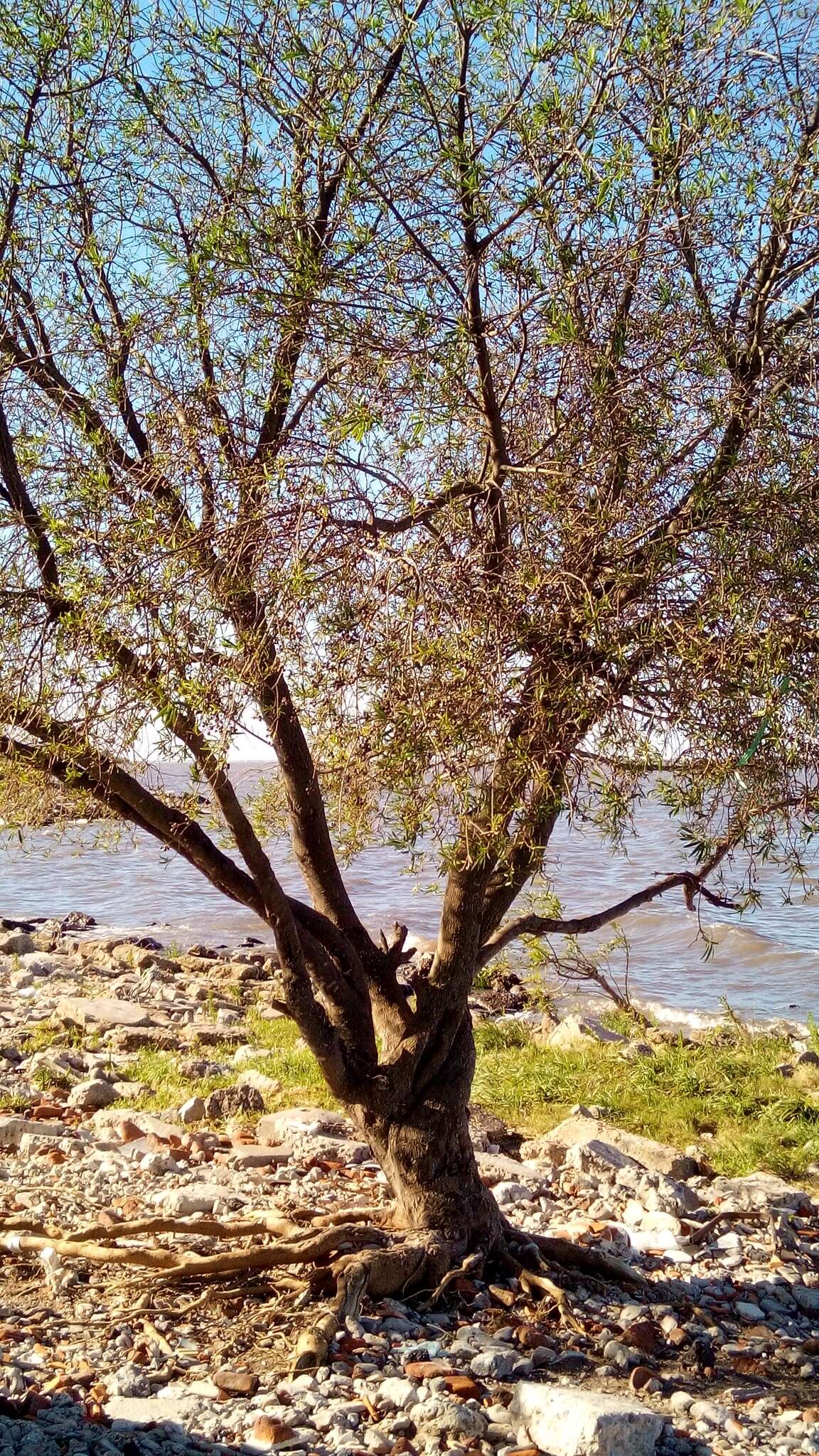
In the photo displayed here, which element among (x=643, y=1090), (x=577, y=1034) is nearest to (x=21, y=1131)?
(x=643, y=1090)

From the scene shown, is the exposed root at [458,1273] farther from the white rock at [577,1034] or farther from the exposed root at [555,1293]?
the white rock at [577,1034]

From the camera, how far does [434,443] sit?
540cm

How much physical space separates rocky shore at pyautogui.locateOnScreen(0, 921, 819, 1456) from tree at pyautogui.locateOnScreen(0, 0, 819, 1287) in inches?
33.3

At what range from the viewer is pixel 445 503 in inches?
201

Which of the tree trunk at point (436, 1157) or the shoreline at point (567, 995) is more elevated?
the tree trunk at point (436, 1157)

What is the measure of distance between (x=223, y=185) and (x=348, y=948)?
12.6ft

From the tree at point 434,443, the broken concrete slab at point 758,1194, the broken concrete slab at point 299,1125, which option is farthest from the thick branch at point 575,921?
the broken concrete slab at point 299,1125

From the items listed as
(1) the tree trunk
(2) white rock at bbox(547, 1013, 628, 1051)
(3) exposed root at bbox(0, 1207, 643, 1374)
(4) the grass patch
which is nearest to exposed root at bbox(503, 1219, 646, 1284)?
(3) exposed root at bbox(0, 1207, 643, 1374)

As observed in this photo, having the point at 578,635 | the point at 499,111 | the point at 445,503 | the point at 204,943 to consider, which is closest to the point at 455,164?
the point at 499,111

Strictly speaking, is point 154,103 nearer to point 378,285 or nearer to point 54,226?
point 54,226

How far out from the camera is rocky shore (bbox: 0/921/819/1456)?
4598 millimetres

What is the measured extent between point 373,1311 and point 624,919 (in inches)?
714

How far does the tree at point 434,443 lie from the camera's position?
470 centimetres

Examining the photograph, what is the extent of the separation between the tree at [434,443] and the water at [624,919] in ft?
27.7
